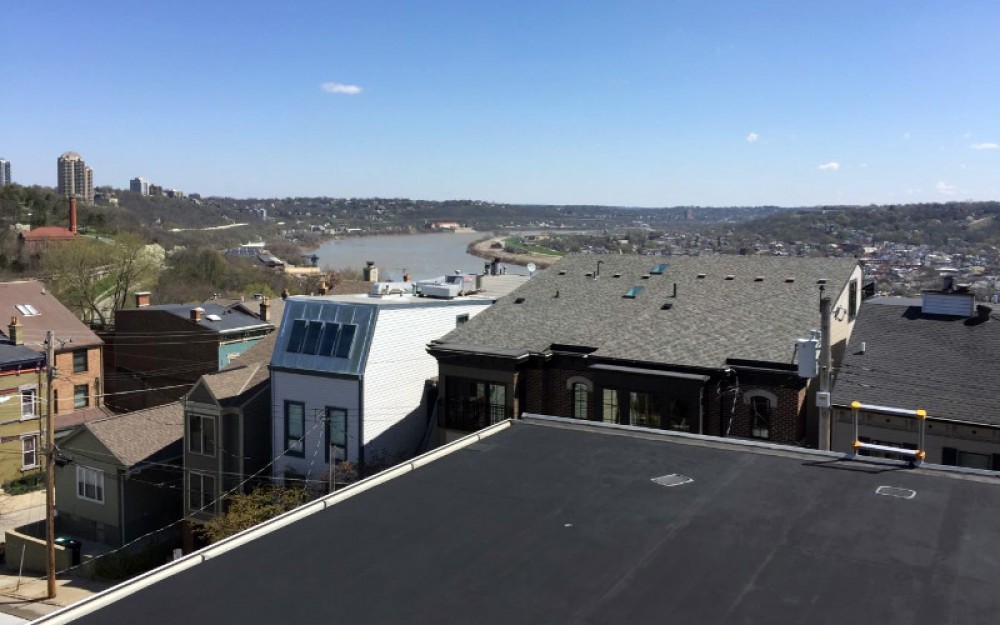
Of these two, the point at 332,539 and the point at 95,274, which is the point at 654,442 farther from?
the point at 95,274

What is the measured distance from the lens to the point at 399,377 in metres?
29.1

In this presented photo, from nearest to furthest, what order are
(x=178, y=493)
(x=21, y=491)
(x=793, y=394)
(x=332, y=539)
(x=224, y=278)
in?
(x=332, y=539) → (x=793, y=394) → (x=178, y=493) → (x=21, y=491) → (x=224, y=278)

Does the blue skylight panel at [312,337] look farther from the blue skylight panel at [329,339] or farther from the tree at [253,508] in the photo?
the tree at [253,508]

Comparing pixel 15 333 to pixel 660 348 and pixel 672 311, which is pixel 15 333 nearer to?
pixel 672 311

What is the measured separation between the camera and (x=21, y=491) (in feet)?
124

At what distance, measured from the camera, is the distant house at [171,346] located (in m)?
45.2

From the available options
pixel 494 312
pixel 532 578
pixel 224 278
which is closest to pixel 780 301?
pixel 494 312

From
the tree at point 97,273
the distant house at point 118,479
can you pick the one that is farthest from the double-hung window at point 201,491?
the tree at point 97,273

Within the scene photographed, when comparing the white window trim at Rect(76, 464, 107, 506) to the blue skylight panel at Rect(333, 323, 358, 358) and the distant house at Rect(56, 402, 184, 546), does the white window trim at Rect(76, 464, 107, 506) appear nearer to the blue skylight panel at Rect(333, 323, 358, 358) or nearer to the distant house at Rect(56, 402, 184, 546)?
the distant house at Rect(56, 402, 184, 546)

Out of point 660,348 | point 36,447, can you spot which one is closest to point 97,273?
point 36,447

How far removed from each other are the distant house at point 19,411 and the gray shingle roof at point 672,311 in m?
22.3

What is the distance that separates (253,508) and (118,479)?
8016mm

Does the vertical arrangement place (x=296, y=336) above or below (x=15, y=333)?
above

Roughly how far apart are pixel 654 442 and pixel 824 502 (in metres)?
4.18
